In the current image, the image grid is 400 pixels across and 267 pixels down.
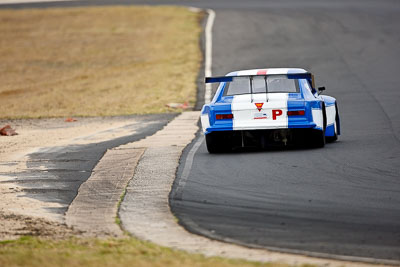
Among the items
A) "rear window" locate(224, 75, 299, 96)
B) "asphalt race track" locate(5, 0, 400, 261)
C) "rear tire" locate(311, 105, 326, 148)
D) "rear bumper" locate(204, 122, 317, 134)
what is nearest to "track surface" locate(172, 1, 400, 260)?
"asphalt race track" locate(5, 0, 400, 261)

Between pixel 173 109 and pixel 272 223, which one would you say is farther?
pixel 173 109

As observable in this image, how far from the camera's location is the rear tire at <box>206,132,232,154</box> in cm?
1388

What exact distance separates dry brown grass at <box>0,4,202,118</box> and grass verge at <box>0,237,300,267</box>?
51.0ft

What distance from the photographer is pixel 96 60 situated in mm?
35844

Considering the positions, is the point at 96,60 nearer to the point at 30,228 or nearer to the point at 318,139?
the point at 318,139

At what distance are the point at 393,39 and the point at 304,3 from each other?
50.0ft

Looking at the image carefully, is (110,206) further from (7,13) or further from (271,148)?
(7,13)

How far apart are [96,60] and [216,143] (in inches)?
886

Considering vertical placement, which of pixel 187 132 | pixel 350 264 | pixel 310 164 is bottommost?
pixel 187 132

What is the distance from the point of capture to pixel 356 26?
3788 centimetres

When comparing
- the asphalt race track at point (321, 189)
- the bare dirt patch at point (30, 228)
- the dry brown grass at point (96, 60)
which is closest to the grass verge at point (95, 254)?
the bare dirt patch at point (30, 228)

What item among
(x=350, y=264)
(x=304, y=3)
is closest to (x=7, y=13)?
(x=304, y=3)

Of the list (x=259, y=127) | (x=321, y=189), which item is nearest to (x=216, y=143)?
(x=259, y=127)

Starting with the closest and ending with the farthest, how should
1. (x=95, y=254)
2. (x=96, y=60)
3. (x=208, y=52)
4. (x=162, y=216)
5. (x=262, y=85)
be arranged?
(x=95, y=254) < (x=162, y=216) < (x=262, y=85) < (x=208, y=52) < (x=96, y=60)
